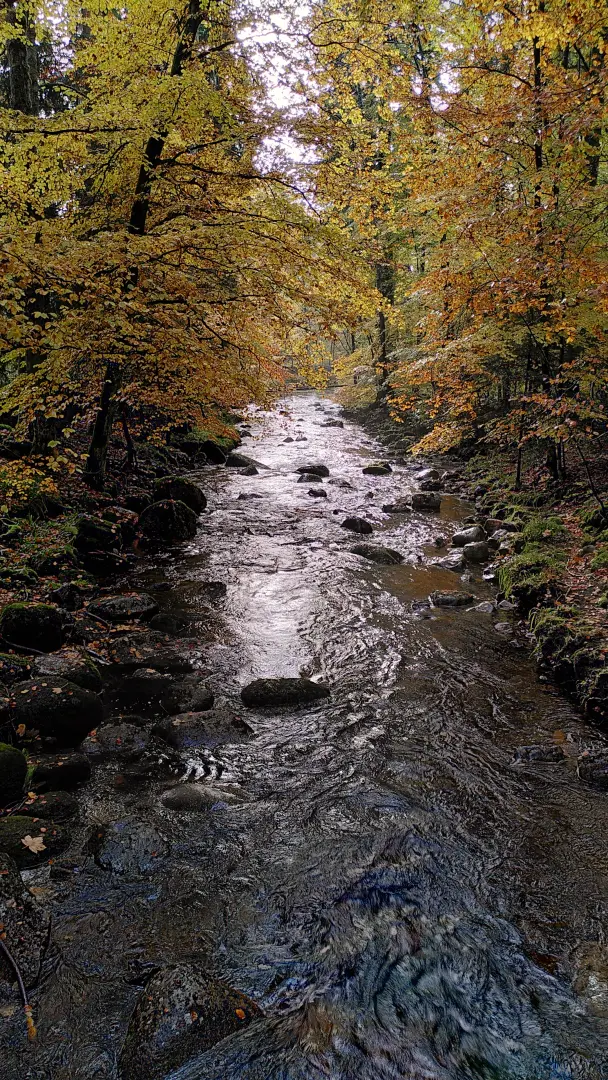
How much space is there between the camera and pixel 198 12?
26.7ft

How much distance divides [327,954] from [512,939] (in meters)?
1.25

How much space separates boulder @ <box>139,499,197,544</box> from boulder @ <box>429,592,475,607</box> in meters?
5.55

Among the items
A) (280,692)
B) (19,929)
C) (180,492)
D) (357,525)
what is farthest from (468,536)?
(19,929)

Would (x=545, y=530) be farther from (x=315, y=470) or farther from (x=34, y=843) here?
(x=315, y=470)

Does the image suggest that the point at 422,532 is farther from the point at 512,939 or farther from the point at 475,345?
the point at 512,939

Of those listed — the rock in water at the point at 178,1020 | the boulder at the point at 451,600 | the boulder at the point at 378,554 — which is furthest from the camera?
the boulder at the point at 378,554

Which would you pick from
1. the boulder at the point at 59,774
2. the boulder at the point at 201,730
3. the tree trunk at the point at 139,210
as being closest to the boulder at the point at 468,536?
the boulder at the point at 201,730

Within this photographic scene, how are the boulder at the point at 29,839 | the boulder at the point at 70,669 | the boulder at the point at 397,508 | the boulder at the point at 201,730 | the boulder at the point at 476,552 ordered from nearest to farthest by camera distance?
the boulder at the point at 29,839 → the boulder at the point at 201,730 → the boulder at the point at 70,669 → the boulder at the point at 476,552 → the boulder at the point at 397,508

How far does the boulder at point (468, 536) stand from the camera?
11.8 m

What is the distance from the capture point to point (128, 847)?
13.9 feet

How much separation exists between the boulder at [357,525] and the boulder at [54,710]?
27.6ft

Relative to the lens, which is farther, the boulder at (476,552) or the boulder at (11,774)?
the boulder at (476,552)

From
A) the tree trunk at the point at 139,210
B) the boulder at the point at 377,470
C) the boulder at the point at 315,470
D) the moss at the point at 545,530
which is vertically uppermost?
the tree trunk at the point at 139,210

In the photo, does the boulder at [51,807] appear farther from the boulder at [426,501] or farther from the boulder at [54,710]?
the boulder at [426,501]
